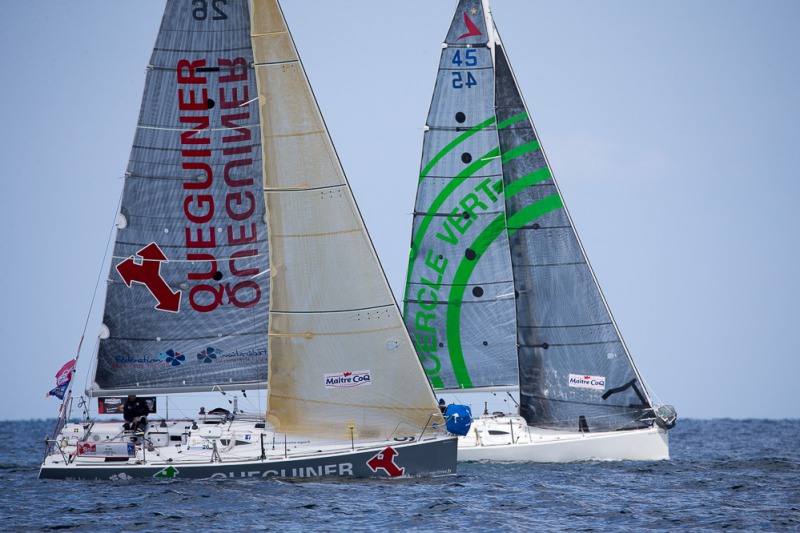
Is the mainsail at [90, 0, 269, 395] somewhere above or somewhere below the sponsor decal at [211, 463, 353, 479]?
above

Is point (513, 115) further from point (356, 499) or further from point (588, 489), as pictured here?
point (356, 499)

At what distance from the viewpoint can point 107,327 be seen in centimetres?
2666

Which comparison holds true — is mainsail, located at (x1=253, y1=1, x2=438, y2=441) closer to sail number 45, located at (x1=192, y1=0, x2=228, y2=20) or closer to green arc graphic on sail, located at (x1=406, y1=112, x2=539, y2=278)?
sail number 45, located at (x1=192, y1=0, x2=228, y2=20)

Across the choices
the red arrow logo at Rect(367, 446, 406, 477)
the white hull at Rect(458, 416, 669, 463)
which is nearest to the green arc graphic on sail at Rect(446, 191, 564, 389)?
the white hull at Rect(458, 416, 669, 463)

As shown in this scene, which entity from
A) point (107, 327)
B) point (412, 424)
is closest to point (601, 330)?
point (412, 424)

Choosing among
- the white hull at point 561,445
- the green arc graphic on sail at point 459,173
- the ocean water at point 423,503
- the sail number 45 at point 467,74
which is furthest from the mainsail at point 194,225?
the sail number 45 at point 467,74

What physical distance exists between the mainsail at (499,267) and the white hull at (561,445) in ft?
1.96

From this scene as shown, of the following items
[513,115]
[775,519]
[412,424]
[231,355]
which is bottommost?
[775,519]

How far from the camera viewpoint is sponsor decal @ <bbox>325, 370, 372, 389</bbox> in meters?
24.5

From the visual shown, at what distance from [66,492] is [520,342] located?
12775 millimetres

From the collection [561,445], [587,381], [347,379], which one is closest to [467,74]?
[587,381]

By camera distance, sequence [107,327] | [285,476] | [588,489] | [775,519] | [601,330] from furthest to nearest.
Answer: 1. [601,330]
2. [107,327]
3. [588,489]
4. [285,476]
5. [775,519]

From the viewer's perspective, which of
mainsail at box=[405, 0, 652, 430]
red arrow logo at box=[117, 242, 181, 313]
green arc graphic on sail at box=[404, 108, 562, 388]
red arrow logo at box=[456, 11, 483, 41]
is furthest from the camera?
red arrow logo at box=[456, 11, 483, 41]

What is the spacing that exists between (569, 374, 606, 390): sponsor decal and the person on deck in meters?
11.2
